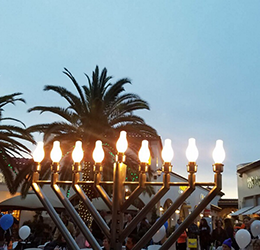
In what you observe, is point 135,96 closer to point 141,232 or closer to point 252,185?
point 141,232

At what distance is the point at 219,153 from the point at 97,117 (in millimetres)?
11667

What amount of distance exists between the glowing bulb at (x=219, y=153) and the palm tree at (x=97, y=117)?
11108 millimetres

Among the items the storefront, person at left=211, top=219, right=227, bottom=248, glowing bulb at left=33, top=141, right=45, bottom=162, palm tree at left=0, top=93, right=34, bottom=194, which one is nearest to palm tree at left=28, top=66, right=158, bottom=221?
palm tree at left=0, top=93, right=34, bottom=194

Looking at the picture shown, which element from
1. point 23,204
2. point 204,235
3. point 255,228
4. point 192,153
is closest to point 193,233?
point 204,235

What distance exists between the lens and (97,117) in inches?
560

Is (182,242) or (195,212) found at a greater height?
(195,212)

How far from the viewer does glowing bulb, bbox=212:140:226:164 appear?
2768 mm

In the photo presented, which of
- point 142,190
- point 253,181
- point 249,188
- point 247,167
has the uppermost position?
point 247,167

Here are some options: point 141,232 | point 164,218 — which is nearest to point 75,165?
point 164,218

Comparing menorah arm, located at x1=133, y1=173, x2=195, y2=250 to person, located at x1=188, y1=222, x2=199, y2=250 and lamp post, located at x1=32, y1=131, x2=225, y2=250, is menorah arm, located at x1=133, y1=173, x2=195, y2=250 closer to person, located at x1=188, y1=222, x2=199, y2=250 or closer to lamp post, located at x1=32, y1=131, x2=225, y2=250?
lamp post, located at x1=32, y1=131, x2=225, y2=250

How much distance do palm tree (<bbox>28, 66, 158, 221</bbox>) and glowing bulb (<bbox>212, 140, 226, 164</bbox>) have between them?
1111 centimetres

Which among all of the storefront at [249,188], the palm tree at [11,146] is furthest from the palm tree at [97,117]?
the storefront at [249,188]

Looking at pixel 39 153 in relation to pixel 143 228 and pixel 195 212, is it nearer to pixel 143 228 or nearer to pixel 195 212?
pixel 195 212

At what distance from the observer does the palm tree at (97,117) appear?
14.0 metres
